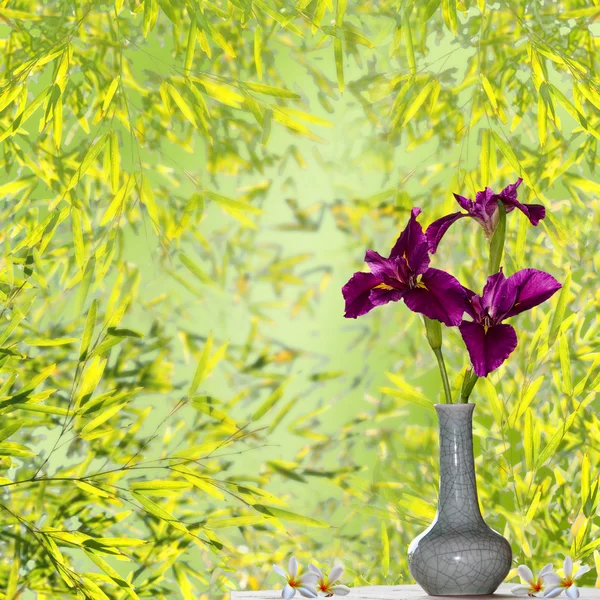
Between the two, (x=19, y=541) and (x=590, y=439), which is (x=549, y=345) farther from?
(x=19, y=541)

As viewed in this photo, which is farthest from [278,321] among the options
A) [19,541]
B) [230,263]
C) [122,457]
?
[19,541]

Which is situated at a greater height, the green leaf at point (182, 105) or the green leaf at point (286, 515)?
the green leaf at point (182, 105)

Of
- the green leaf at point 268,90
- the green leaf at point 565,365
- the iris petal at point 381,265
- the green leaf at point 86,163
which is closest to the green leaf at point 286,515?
the green leaf at point 565,365

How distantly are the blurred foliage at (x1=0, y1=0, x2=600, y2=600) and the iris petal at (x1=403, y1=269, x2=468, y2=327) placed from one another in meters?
0.70

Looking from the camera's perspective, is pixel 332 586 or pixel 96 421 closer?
pixel 332 586

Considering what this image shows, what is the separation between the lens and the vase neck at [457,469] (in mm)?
1561

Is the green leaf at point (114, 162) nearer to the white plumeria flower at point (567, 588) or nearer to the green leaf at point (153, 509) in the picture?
the green leaf at point (153, 509)

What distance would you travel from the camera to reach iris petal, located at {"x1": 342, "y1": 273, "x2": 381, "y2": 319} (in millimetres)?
1557

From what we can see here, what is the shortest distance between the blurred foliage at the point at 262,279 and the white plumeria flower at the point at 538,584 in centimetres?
50

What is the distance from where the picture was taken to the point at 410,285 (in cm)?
155

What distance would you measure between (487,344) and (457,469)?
26 cm

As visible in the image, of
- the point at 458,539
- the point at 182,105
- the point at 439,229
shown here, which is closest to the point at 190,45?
the point at 182,105

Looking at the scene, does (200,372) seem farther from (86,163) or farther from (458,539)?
(458,539)

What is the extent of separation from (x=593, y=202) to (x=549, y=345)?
0.42m
